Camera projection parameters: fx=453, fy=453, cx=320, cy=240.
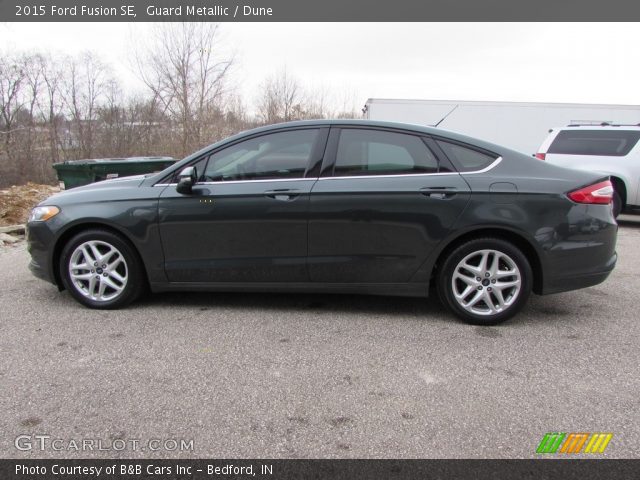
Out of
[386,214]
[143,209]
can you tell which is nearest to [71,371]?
[143,209]

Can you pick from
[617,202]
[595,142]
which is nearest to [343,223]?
[617,202]

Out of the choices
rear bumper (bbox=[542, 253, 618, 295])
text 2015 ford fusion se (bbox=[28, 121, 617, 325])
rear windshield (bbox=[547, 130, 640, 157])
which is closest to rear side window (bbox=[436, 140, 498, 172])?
text 2015 ford fusion se (bbox=[28, 121, 617, 325])

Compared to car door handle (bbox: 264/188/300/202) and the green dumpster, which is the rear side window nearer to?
car door handle (bbox: 264/188/300/202)

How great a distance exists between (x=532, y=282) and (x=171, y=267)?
290 cm

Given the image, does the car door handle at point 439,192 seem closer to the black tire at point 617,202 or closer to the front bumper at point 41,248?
the front bumper at point 41,248

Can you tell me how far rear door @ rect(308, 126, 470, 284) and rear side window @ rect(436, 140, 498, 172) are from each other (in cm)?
8

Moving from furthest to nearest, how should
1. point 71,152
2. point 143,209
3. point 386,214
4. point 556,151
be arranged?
point 71,152 < point 556,151 < point 143,209 < point 386,214

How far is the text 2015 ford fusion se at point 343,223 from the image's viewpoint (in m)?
3.44

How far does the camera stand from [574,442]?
7.20 ft

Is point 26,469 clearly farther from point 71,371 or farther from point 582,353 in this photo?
point 582,353

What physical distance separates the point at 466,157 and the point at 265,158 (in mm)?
1606

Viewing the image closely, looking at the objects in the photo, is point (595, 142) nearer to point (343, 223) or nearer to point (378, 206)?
point (378, 206)

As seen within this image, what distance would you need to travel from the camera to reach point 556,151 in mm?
8844

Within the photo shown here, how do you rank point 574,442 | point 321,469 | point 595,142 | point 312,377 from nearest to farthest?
point 321,469 → point 574,442 → point 312,377 → point 595,142
